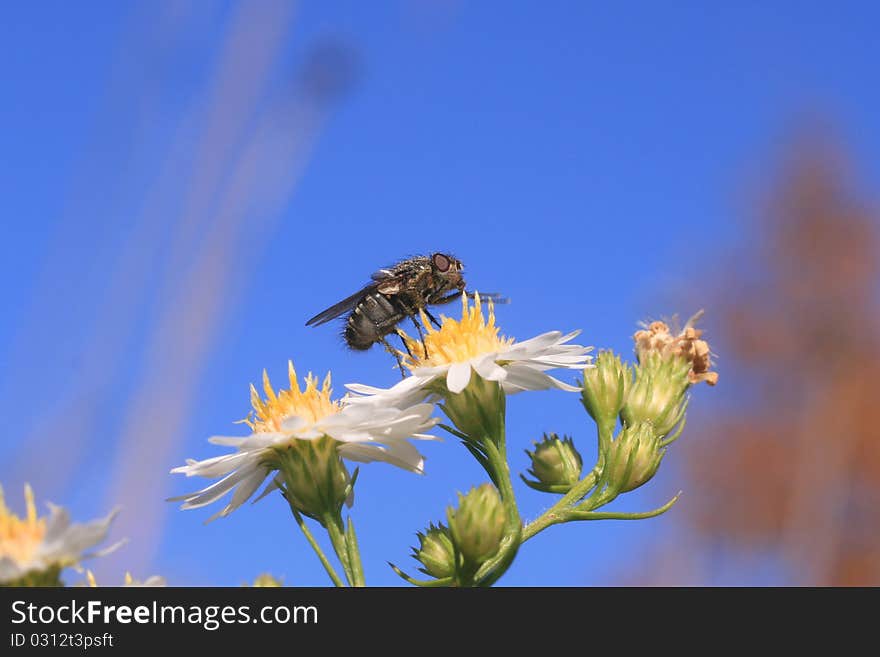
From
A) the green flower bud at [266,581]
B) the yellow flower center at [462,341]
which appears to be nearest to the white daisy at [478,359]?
the yellow flower center at [462,341]

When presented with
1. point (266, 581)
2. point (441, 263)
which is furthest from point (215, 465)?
point (441, 263)

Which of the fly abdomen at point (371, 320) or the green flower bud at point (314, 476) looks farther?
the fly abdomen at point (371, 320)

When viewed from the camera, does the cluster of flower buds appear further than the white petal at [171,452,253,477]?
No

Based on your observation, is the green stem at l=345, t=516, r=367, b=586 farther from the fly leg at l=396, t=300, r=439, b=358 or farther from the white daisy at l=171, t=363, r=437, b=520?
the fly leg at l=396, t=300, r=439, b=358

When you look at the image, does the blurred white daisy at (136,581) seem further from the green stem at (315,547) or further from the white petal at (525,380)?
the white petal at (525,380)

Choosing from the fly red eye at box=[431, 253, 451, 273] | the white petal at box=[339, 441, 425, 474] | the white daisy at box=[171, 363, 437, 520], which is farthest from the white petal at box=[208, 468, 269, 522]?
the fly red eye at box=[431, 253, 451, 273]
